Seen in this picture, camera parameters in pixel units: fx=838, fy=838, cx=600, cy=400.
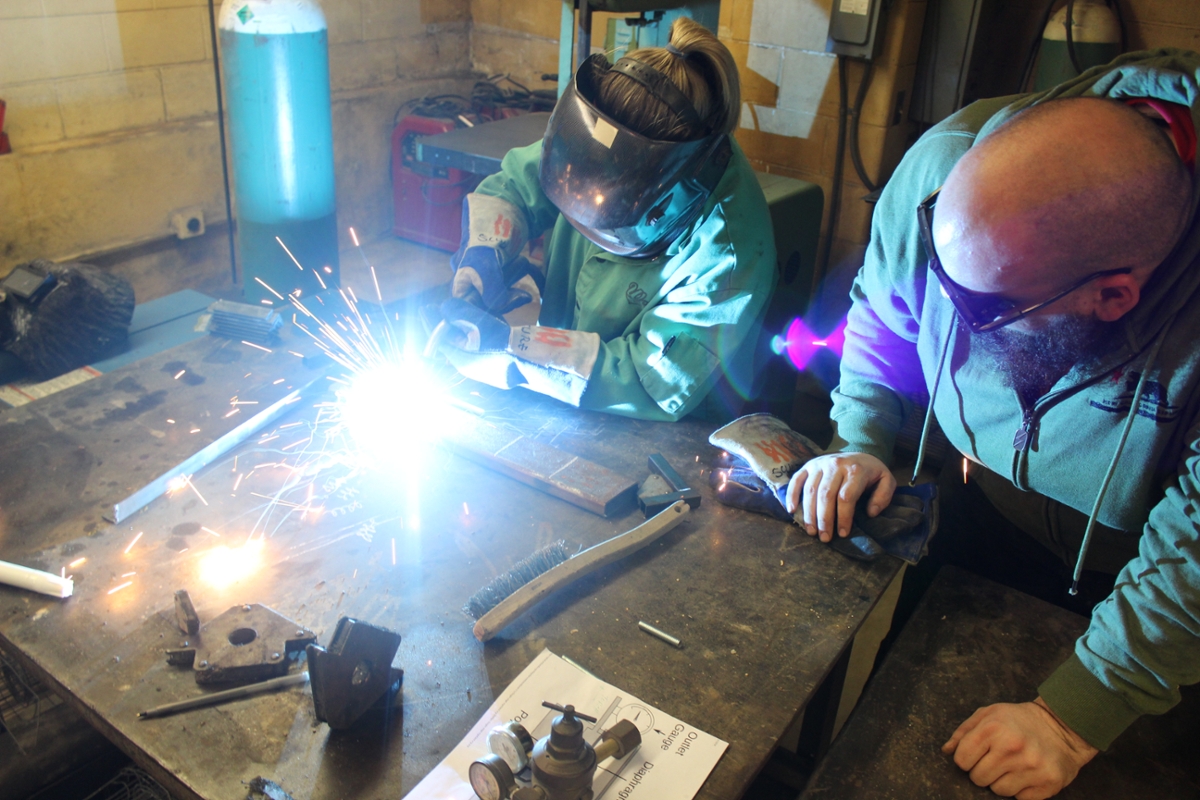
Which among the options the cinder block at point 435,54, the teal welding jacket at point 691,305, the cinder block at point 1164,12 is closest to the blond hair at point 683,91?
the teal welding jacket at point 691,305

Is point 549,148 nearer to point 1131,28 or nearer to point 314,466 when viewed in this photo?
point 314,466

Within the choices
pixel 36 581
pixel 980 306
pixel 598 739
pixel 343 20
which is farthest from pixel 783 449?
pixel 343 20

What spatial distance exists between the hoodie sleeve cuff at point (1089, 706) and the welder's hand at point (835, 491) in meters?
0.45

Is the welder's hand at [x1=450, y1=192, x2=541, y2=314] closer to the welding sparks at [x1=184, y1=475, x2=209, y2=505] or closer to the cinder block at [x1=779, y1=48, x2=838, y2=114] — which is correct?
the welding sparks at [x1=184, y1=475, x2=209, y2=505]

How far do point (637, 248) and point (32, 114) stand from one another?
8.47ft

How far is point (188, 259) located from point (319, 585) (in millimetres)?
2970

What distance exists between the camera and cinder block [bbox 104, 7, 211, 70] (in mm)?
3309

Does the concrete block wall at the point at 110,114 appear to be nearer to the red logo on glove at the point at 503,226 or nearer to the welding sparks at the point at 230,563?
the red logo on glove at the point at 503,226

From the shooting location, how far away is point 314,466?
179 centimetres

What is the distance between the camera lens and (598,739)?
3.92 feet

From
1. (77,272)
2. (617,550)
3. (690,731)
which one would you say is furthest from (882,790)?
(77,272)

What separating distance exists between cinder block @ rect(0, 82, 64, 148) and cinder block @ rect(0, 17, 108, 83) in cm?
4

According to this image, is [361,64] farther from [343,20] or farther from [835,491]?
[835,491]

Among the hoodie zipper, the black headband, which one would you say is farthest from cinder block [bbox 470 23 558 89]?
the hoodie zipper
